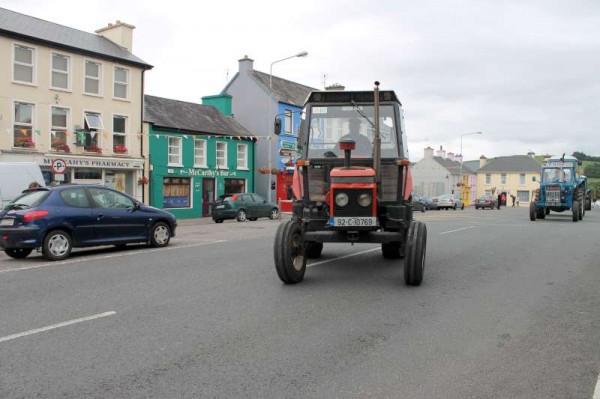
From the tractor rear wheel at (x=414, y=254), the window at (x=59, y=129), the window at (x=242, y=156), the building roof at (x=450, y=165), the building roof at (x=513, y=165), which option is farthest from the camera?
the building roof at (x=513, y=165)

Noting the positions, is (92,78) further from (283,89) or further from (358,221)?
(358,221)

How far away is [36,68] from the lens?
24750mm

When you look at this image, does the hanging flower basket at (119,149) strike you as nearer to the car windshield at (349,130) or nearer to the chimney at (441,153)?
the car windshield at (349,130)

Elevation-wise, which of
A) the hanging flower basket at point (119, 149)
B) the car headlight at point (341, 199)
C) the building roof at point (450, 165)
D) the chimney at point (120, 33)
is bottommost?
the car headlight at point (341, 199)

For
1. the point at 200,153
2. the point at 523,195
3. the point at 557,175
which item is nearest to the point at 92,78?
the point at 200,153

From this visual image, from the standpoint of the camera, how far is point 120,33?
97.3 feet

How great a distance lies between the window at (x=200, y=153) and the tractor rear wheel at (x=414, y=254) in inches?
1049

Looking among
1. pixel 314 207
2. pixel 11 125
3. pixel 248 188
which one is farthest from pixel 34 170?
pixel 248 188

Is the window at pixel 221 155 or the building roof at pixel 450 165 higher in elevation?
the building roof at pixel 450 165

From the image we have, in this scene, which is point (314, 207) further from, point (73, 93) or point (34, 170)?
point (73, 93)

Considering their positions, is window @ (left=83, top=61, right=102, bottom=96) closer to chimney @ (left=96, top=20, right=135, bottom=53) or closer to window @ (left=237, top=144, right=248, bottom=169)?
chimney @ (left=96, top=20, right=135, bottom=53)

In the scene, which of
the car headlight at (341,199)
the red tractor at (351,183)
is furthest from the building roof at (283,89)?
the car headlight at (341,199)

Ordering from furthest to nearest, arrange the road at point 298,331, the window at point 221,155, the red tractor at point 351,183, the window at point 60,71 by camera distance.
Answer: the window at point 221,155 → the window at point 60,71 → the red tractor at point 351,183 → the road at point 298,331

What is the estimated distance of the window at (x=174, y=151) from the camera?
31.6 metres
